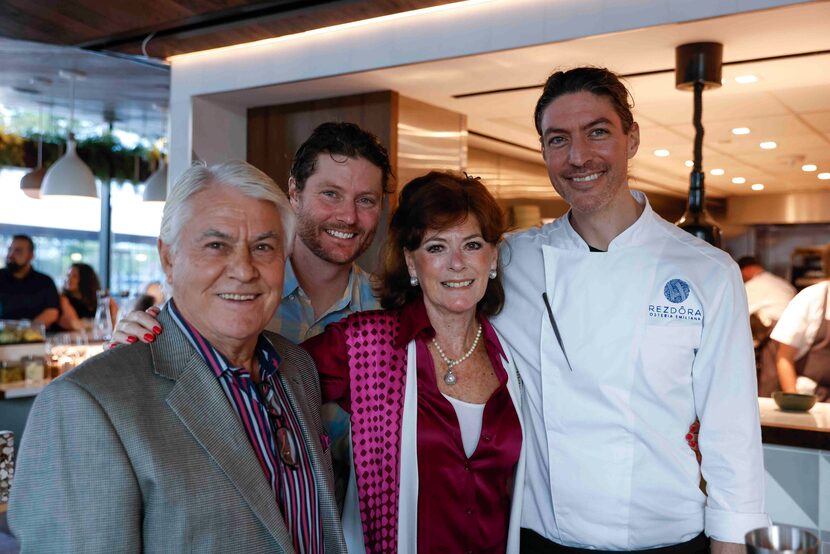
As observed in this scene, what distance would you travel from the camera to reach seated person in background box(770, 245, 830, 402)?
4039 millimetres

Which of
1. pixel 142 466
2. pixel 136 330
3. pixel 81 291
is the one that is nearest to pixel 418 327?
pixel 136 330

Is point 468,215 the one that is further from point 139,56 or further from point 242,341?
point 139,56

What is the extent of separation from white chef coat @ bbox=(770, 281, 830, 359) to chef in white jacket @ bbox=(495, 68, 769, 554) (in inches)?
99.7

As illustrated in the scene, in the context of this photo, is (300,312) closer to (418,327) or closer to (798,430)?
(418,327)

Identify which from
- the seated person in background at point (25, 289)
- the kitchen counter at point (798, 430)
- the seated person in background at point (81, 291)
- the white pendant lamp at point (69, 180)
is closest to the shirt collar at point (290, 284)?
the kitchen counter at point (798, 430)

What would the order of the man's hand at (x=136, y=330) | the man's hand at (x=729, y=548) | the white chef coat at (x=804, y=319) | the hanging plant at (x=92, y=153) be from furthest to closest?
Result: the hanging plant at (x=92, y=153) → the white chef coat at (x=804, y=319) → the man's hand at (x=729, y=548) → the man's hand at (x=136, y=330)

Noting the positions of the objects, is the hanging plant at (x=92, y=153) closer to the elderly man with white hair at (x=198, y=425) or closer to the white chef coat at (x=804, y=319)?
the white chef coat at (x=804, y=319)

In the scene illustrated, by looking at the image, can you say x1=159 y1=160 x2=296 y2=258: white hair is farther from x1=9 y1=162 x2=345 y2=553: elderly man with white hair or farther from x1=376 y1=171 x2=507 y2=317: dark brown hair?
x1=376 y1=171 x2=507 y2=317: dark brown hair

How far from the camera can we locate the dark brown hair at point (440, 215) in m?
1.88

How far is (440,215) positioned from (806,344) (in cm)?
309

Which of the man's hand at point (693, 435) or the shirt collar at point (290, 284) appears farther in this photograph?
the shirt collar at point (290, 284)

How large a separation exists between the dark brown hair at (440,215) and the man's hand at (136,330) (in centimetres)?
71

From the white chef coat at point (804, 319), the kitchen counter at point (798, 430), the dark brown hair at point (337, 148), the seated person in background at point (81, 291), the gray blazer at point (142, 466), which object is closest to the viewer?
the gray blazer at point (142, 466)

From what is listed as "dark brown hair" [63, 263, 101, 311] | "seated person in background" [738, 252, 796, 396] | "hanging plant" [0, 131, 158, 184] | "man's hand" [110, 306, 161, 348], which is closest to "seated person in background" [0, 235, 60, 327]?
"dark brown hair" [63, 263, 101, 311]
